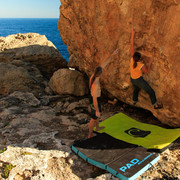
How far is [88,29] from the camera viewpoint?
20.2ft

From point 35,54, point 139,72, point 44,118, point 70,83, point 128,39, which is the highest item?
point 128,39

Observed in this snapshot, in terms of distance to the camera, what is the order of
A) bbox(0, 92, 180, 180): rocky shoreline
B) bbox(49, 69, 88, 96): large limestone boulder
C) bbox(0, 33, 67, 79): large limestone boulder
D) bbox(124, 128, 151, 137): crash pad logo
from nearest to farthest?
bbox(0, 92, 180, 180): rocky shoreline → bbox(124, 128, 151, 137): crash pad logo → bbox(49, 69, 88, 96): large limestone boulder → bbox(0, 33, 67, 79): large limestone boulder

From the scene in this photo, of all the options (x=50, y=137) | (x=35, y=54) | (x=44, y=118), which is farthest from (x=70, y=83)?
(x=35, y=54)

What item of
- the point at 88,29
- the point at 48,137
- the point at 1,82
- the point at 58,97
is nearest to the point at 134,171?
the point at 48,137

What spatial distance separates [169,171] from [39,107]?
4.60 m

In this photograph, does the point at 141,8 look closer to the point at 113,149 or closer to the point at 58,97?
the point at 113,149

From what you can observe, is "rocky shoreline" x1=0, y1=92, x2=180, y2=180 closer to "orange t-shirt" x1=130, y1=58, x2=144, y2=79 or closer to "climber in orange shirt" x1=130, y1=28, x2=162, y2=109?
"climber in orange shirt" x1=130, y1=28, x2=162, y2=109

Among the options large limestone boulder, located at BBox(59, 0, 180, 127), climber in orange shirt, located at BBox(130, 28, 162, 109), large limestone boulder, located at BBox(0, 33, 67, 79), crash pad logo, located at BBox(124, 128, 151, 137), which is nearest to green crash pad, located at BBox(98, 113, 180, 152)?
crash pad logo, located at BBox(124, 128, 151, 137)

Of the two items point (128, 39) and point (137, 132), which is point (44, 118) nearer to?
point (137, 132)

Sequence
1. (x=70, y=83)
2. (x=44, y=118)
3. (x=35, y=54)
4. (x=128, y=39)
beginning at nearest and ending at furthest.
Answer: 1. (x=128, y=39)
2. (x=44, y=118)
3. (x=70, y=83)
4. (x=35, y=54)

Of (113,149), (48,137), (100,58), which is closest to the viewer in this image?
(113,149)

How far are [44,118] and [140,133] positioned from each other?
2848 mm

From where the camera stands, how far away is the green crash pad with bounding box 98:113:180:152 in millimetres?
4160

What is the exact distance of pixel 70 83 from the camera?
7.64 metres
